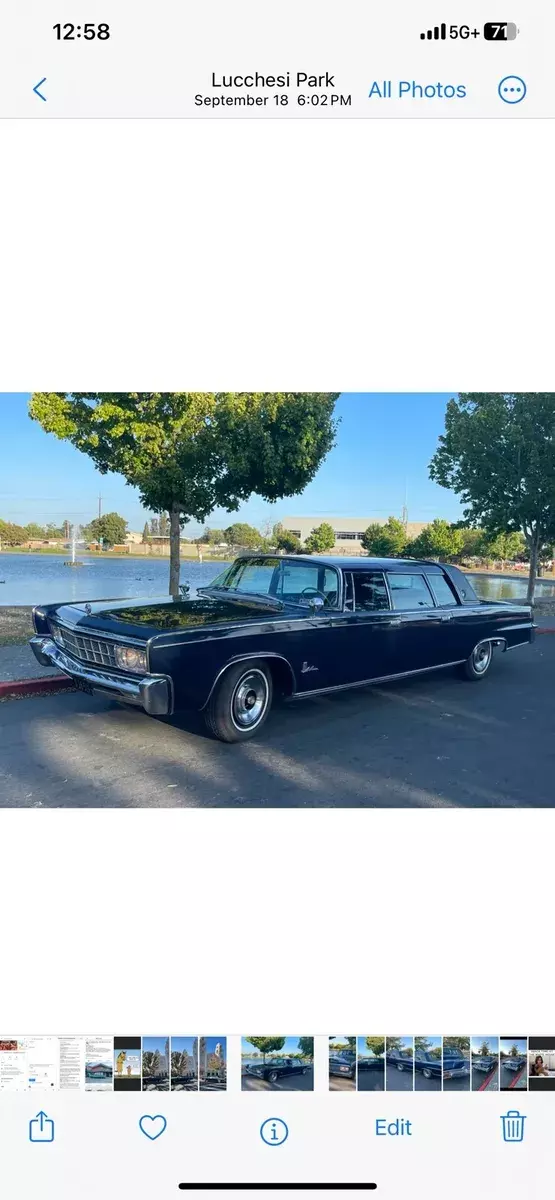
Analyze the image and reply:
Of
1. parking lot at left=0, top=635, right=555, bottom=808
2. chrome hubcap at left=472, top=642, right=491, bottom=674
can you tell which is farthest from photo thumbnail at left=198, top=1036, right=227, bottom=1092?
chrome hubcap at left=472, top=642, right=491, bottom=674

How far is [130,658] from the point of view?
379cm

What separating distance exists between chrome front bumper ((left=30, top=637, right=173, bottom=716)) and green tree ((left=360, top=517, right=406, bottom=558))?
2.32 metres

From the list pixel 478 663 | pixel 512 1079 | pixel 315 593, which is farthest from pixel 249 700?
pixel 478 663

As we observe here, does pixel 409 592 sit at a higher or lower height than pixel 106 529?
lower

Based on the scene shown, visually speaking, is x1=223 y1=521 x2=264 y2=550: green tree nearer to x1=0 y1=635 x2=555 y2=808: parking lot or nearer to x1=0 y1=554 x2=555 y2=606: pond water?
x1=0 y1=554 x2=555 y2=606: pond water

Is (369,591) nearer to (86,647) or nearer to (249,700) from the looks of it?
(249,700)

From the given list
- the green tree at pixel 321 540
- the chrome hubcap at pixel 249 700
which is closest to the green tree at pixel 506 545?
the green tree at pixel 321 540

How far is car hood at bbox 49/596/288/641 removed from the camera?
3.97 m

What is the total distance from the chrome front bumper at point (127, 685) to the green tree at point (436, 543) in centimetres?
291

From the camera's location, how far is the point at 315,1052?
1.94m
